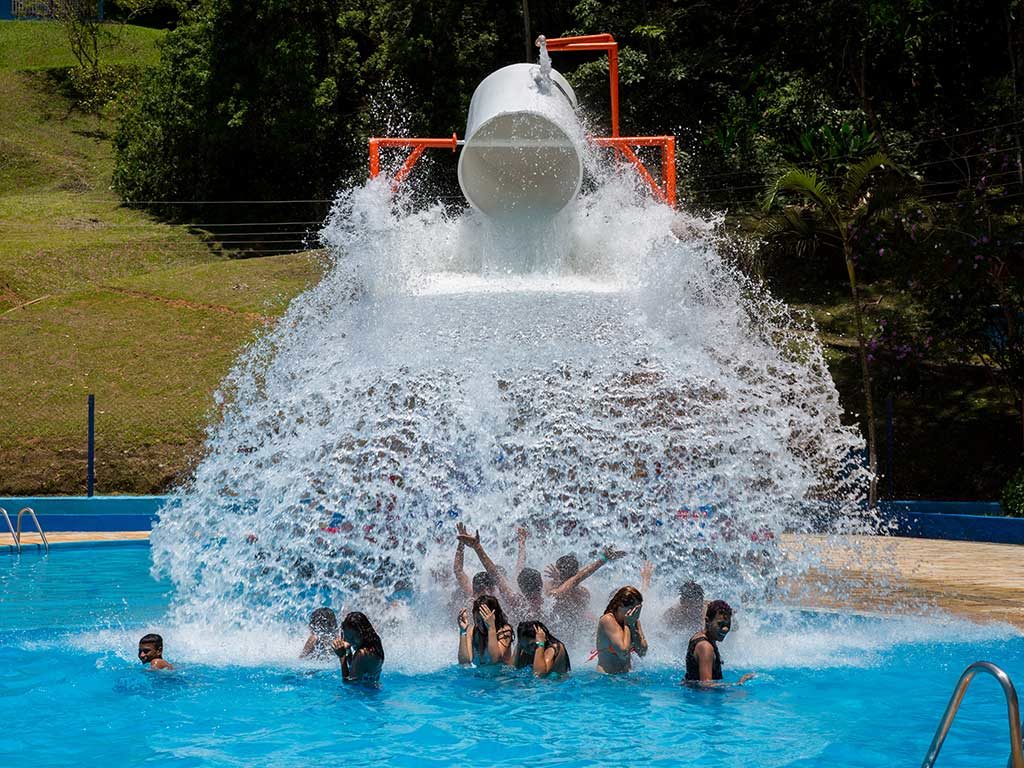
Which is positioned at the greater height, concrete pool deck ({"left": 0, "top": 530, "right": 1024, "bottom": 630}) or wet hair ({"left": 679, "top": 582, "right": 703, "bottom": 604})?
wet hair ({"left": 679, "top": 582, "right": 703, "bottom": 604})

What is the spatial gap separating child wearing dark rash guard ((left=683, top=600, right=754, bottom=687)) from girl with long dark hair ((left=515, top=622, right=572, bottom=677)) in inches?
30.6

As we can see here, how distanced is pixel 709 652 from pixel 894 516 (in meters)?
8.33

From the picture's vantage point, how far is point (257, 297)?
2333cm

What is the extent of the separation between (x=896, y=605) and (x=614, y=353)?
3.09 metres

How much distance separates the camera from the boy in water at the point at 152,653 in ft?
25.4

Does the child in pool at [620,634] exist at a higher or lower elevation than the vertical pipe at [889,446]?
lower

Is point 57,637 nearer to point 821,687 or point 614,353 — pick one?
point 614,353

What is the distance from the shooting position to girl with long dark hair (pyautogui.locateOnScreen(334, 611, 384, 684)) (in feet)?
24.2

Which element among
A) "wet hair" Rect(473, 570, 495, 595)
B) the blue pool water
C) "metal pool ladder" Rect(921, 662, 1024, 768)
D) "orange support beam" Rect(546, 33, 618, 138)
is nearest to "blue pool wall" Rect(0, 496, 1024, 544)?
the blue pool water

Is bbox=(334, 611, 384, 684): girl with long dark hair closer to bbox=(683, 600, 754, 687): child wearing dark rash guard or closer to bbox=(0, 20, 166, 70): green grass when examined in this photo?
bbox=(683, 600, 754, 687): child wearing dark rash guard

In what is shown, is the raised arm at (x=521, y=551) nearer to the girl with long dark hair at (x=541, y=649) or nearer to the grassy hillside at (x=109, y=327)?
the girl with long dark hair at (x=541, y=649)

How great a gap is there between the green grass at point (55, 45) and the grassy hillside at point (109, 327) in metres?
8.33

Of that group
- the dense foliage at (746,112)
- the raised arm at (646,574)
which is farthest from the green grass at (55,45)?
the raised arm at (646,574)

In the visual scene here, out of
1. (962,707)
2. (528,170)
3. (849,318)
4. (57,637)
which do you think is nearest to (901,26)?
(849,318)
